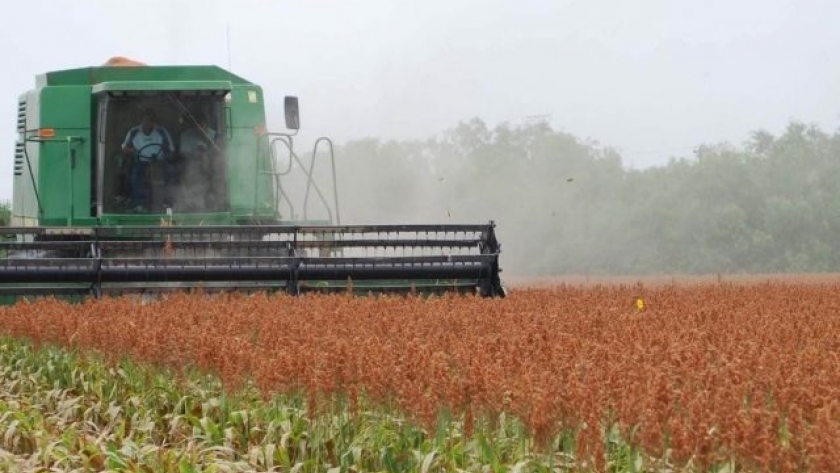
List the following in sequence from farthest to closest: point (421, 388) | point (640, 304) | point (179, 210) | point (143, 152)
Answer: point (143, 152) < point (179, 210) < point (640, 304) < point (421, 388)

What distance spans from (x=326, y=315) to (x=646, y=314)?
7.27 feet

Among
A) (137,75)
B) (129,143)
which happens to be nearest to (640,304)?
(129,143)

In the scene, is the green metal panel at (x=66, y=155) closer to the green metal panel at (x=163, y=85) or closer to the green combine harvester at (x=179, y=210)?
the green combine harvester at (x=179, y=210)

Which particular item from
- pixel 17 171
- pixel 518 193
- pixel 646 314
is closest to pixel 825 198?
pixel 518 193

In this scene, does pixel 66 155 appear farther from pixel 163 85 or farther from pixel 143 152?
pixel 163 85

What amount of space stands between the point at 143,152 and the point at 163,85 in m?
0.68

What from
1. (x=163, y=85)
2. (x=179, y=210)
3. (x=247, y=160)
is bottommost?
(x=179, y=210)

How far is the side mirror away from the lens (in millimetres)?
13859

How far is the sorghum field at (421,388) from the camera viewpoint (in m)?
5.56

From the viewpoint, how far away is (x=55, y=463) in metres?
6.97

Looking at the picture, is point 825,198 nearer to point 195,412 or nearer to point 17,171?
point 17,171

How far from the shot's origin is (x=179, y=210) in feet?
47.5

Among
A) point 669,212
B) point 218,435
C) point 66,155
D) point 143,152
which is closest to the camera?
point 218,435

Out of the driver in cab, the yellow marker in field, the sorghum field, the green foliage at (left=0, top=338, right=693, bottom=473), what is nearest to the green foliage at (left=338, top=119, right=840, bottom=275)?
the driver in cab
